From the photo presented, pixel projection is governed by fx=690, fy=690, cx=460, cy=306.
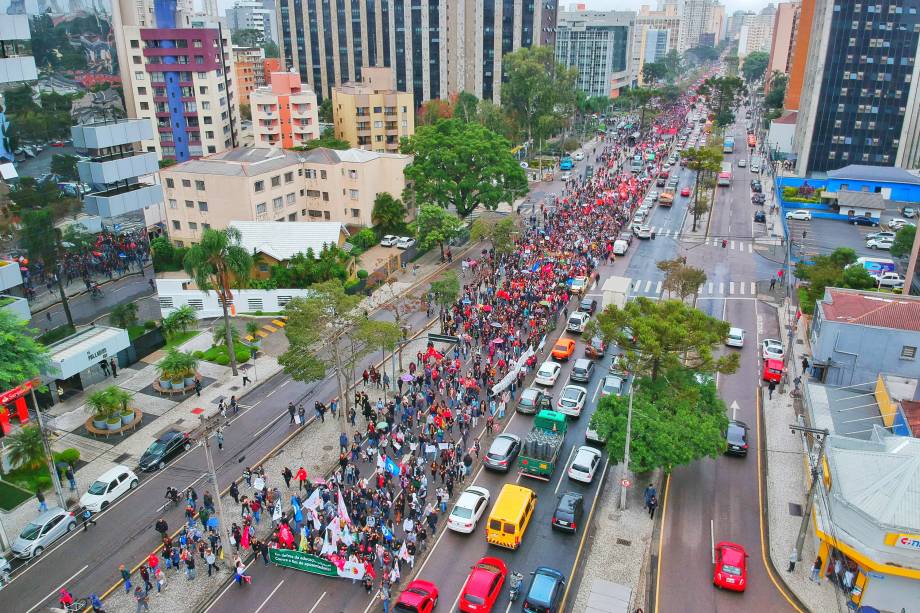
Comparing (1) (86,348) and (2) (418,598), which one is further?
(1) (86,348)

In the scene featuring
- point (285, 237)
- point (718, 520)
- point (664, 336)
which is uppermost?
point (664, 336)

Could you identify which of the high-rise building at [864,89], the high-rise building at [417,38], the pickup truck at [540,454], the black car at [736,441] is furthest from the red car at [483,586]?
the high-rise building at [417,38]

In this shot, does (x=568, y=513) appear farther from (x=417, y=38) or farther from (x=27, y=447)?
(x=417, y=38)

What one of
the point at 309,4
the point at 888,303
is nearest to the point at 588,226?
the point at 888,303

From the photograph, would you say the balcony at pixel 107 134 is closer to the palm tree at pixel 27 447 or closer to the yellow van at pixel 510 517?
the palm tree at pixel 27 447

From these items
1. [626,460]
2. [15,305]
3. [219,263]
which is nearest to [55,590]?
[15,305]

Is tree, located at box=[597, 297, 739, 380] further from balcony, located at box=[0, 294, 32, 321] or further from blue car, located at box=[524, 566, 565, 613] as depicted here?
balcony, located at box=[0, 294, 32, 321]

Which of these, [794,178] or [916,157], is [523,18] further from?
[916,157]
